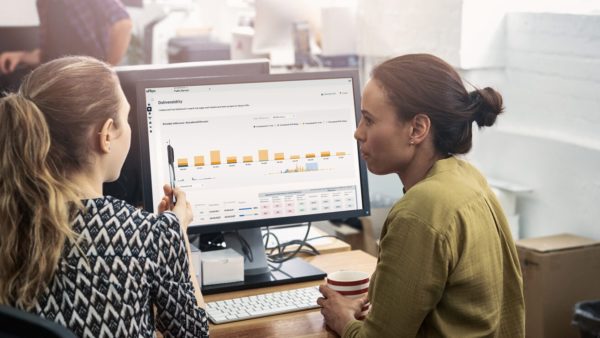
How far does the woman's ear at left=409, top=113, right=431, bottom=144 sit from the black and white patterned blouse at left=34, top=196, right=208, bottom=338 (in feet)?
1.54

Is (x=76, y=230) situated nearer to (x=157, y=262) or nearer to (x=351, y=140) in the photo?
(x=157, y=262)

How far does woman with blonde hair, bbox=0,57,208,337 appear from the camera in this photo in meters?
1.32

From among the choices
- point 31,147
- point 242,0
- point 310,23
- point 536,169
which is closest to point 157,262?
point 31,147

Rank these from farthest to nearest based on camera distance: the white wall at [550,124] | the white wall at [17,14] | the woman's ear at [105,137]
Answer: the white wall at [17,14], the white wall at [550,124], the woman's ear at [105,137]

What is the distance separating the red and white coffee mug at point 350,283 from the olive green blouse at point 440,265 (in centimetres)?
17

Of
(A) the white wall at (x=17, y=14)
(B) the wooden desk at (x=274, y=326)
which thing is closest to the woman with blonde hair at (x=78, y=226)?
(B) the wooden desk at (x=274, y=326)

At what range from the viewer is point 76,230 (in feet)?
4.43

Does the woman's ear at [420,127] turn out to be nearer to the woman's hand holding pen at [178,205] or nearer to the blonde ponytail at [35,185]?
the woman's hand holding pen at [178,205]

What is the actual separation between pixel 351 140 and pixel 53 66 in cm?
81

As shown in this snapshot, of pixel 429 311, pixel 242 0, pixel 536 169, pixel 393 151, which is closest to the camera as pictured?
pixel 429 311

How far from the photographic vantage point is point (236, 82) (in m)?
1.90

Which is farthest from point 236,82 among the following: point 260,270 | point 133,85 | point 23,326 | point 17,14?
point 17,14

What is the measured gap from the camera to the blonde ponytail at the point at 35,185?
131cm

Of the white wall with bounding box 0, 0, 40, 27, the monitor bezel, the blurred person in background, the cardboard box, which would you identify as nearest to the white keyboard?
the monitor bezel
